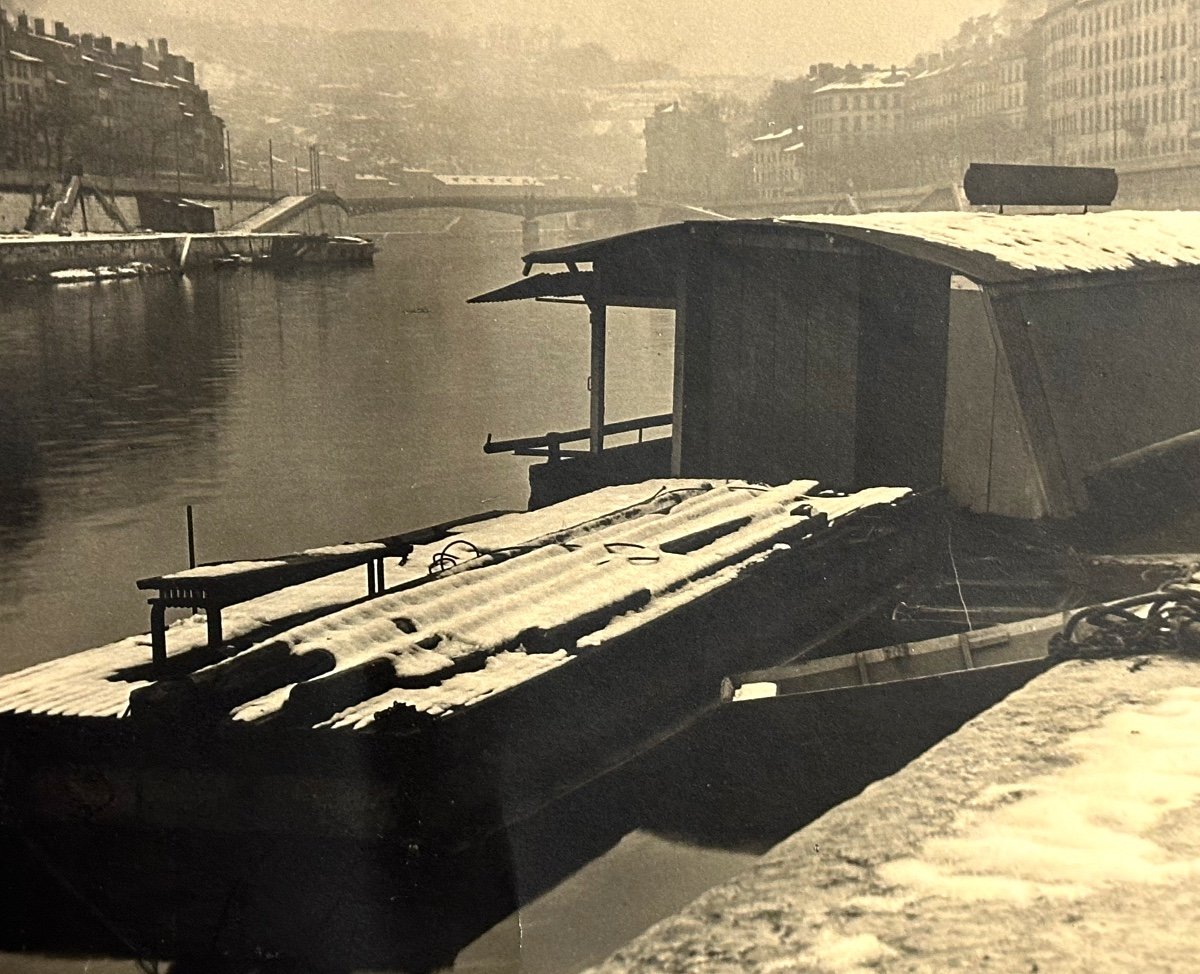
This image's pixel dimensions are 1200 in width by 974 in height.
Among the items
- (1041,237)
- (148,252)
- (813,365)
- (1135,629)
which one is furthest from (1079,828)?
(148,252)

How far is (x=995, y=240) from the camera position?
14867 millimetres

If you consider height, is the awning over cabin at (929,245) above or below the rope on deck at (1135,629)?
above

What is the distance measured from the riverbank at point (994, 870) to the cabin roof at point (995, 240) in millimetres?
5826

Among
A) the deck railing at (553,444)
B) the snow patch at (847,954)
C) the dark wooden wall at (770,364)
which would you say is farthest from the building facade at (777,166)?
the snow patch at (847,954)

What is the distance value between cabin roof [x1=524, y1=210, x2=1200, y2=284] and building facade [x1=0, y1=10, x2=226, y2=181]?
228 feet

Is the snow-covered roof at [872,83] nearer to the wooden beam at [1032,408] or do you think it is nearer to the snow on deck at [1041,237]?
the snow on deck at [1041,237]

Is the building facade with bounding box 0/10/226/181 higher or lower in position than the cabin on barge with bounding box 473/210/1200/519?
higher

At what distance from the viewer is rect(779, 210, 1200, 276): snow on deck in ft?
46.0

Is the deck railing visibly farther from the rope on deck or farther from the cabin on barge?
the rope on deck

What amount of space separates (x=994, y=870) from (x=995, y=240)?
9483 mm

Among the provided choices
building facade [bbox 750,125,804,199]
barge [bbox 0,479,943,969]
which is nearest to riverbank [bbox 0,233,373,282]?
building facade [bbox 750,125,804,199]

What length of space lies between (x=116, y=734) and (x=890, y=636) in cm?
711

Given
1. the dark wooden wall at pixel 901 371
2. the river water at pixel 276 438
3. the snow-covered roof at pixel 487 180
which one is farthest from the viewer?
the snow-covered roof at pixel 487 180

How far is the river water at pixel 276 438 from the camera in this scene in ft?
29.3
